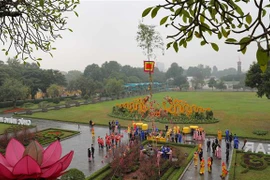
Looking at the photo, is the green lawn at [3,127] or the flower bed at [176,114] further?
the flower bed at [176,114]

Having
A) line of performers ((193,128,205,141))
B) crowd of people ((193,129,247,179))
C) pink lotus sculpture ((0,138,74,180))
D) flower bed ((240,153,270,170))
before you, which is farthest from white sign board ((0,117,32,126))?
pink lotus sculpture ((0,138,74,180))

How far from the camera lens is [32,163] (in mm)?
1522

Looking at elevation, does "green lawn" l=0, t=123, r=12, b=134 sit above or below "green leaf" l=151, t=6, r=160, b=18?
below

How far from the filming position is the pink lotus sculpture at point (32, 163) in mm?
1524

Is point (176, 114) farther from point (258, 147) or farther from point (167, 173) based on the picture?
point (167, 173)

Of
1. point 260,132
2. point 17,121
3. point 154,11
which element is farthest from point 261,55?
point 17,121

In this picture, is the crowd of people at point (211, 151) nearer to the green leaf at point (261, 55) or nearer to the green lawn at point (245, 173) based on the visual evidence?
the green lawn at point (245, 173)

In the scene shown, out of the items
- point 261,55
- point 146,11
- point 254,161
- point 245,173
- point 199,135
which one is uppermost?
point 146,11

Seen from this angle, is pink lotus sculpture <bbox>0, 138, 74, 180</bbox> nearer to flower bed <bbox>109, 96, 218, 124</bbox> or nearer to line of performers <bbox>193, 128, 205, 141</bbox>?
line of performers <bbox>193, 128, 205, 141</bbox>

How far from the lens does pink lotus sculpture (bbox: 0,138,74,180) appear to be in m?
1.52

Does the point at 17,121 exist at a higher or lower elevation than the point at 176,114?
lower

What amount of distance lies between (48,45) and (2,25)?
3.44 feet

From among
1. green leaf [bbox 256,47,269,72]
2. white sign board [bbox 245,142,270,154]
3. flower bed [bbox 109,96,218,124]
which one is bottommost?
white sign board [bbox 245,142,270,154]

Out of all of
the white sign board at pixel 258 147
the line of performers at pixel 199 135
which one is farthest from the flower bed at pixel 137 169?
the white sign board at pixel 258 147
